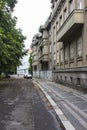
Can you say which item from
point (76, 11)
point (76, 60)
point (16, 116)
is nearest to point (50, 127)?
point (16, 116)

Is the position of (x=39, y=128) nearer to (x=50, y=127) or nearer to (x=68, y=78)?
(x=50, y=127)

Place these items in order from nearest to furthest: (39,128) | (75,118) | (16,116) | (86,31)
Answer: (39,128)
(75,118)
(16,116)
(86,31)

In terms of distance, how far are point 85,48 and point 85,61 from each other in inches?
38.4

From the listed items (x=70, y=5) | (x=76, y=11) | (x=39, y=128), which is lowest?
(x=39, y=128)

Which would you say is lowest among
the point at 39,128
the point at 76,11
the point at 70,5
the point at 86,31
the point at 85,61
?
the point at 39,128

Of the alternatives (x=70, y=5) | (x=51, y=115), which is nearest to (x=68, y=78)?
(x=70, y=5)

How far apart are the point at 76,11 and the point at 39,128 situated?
1533 cm

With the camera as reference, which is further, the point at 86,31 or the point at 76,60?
the point at 76,60

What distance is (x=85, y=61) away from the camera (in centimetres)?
2172

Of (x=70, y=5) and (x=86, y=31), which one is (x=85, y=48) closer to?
(x=86, y=31)

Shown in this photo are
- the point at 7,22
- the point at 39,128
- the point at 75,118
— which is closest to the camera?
the point at 39,128

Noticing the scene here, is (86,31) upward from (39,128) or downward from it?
upward

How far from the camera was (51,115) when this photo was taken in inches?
428

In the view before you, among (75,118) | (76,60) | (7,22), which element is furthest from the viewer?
(7,22)
